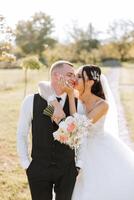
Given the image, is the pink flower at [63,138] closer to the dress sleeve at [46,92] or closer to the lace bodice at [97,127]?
the dress sleeve at [46,92]

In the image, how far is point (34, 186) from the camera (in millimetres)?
4562

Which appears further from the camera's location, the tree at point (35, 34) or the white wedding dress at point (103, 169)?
→ the tree at point (35, 34)

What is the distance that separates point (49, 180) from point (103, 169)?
87cm

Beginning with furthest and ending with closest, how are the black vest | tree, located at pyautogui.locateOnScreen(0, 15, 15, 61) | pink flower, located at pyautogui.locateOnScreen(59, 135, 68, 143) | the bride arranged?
1. tree, located at pyautogui.locateOnScreen(0, 15, 15, 61)
2. the bride
3. the black vest
4. pink flower, located at pyautogui.locateOnScreen(59, 135, 68, 143)

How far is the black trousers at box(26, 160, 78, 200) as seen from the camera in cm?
451

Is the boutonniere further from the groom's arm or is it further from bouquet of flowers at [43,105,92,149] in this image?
the groom's arm

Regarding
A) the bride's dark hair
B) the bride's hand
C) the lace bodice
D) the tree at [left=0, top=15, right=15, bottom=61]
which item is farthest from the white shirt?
the tree at [left=0, top=15, right=15, bottom=61]

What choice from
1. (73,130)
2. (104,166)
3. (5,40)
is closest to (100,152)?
(104,166)

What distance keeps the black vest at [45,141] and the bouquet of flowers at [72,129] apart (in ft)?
0.27

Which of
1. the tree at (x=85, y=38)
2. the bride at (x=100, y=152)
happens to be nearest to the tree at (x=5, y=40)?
the bride at (x=100, y=152)

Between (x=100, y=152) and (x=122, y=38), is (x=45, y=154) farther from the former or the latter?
(x=122, y=38)

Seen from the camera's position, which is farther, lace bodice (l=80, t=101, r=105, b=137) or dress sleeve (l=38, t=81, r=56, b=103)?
lace bodice (l=80, t=101, r=105, b=137)

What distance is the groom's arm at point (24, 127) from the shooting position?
451 centimetres

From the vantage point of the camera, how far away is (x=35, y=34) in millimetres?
103188
